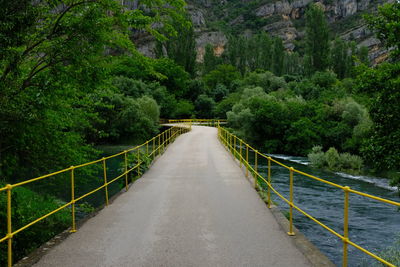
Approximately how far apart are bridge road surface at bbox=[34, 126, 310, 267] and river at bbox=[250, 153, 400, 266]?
181 inches

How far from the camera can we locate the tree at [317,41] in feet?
228

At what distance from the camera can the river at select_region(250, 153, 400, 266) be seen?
13.2 meters

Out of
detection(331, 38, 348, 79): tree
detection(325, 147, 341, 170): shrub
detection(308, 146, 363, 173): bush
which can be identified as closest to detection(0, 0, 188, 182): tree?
detection(308, 146, 363, 173): bush

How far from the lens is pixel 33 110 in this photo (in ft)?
30.5

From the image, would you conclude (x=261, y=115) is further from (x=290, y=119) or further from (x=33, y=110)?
(x=33, y=110)

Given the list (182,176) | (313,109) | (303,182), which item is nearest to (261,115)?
(313,109)

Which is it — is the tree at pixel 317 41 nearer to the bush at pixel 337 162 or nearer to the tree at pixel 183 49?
the tree at pixel 183 49

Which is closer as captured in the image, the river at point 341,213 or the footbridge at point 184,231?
the footbridge at point 184,231

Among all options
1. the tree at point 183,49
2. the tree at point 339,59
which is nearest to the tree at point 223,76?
the tree at point 183,49

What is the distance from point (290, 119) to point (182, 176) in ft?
112

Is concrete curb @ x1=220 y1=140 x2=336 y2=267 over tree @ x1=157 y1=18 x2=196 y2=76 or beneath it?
beneath

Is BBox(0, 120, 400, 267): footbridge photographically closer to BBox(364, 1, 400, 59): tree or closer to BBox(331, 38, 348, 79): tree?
BBox(364, 1, 400, 59): tree

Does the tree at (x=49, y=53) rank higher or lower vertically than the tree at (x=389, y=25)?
lower

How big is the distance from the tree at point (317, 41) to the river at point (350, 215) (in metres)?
48.3
